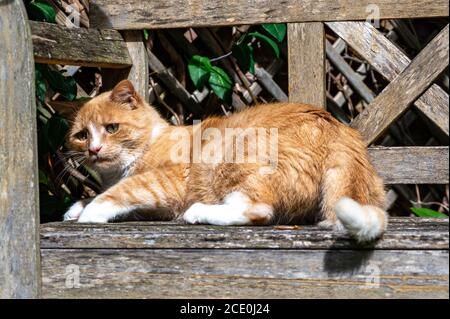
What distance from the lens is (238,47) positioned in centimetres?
375

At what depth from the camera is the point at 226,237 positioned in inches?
83.2

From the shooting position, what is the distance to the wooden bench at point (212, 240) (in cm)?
200

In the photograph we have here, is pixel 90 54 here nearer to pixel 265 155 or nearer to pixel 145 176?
pixel 145 176

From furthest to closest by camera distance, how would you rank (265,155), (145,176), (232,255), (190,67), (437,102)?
(190,67) < (437,102) < (145,176) < (265,155) < (232,255)

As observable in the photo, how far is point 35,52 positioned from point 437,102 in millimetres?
1800

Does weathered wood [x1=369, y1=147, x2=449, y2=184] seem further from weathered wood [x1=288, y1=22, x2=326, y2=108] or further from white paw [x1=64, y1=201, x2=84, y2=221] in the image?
white paw [x1=64, y1=201, x2=84, y2=221]

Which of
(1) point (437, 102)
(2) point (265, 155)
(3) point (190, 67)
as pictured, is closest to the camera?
(2) point (265, 155)

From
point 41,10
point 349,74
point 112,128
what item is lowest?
point 112,128

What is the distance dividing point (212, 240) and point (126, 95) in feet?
3.75

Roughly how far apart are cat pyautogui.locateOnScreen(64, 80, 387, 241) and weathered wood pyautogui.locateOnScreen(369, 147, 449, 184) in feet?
1.73

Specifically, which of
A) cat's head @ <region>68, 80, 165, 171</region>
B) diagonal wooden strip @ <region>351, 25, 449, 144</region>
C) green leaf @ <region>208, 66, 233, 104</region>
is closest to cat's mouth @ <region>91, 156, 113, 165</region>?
cat's head @ <region>68, 80, 165, 171</region>

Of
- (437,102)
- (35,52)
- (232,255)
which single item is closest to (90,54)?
(35,52)

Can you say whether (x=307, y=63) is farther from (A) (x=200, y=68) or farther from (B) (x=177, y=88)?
(B) (x=177, y=88)

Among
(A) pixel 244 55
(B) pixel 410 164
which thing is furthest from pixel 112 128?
(B) pixel 410 164
